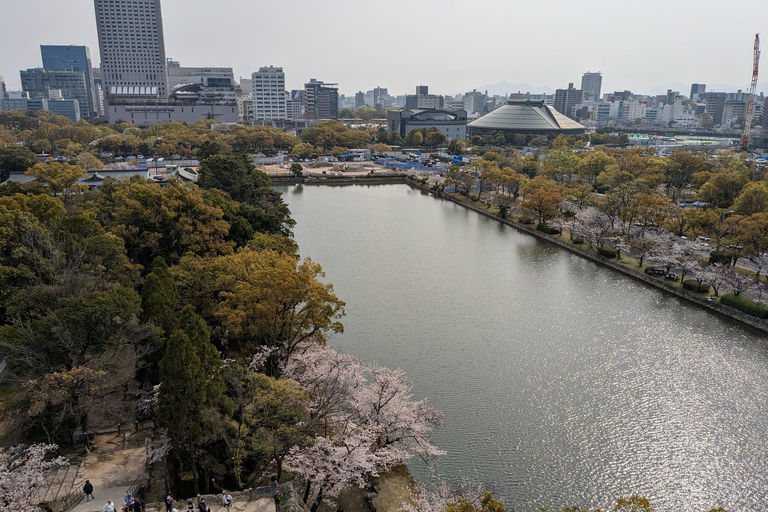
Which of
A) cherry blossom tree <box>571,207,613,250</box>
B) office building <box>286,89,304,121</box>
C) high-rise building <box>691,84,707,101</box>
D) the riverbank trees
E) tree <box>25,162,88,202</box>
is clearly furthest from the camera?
high-rise building <box>691,84,707,101</box>

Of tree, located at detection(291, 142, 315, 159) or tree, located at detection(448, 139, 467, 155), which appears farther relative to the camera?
tree, located at detection(448, 139, 467, 155)

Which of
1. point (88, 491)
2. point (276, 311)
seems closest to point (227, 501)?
point (88, 491)

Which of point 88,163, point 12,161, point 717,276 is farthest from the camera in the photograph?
point 88,163

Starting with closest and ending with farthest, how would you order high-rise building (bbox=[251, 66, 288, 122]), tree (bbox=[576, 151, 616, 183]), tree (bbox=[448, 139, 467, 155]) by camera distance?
tree (bbox=[576, 151, 616, 183])
tree (bbox=[448, 139, 467, 155])
high-rise building (bbox=[251, 66, 288, 122])

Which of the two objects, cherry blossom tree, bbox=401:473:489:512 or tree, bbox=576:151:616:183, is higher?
tree, bbox=576:151:616:183

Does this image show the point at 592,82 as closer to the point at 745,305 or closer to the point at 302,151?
the point at 302,151

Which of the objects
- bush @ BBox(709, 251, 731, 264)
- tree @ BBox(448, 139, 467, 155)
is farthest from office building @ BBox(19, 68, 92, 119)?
bush @ BBox(709, 251, 731, 264)

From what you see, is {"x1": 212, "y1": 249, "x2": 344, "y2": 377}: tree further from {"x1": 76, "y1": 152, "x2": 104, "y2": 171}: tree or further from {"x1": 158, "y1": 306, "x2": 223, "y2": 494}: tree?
{"x1": 76, "y1": 152, "x2": 104, "y2": 171}: tree

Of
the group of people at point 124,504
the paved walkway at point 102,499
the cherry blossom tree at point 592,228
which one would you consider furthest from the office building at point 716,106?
the group of people at point 124,504
